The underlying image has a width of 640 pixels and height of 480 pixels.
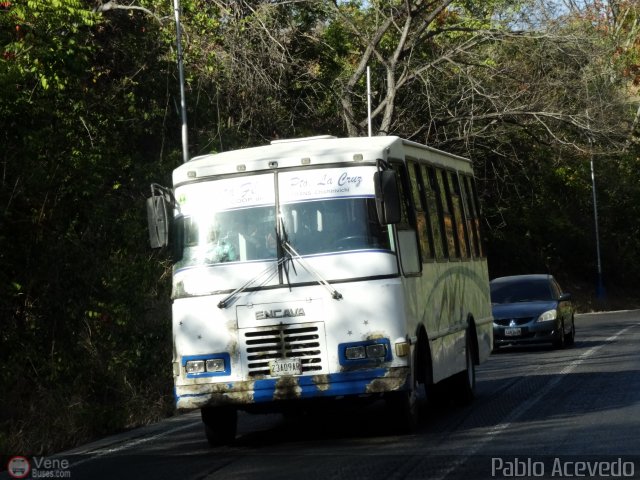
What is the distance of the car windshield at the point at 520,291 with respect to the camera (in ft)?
88.7

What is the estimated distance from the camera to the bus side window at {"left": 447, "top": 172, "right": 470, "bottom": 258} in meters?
16.3

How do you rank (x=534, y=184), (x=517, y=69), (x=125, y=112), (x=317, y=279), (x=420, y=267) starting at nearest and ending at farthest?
(x=317, y=279) → (x=420, y=267) → (x=125, y=112) → (x=517, y=69) → (x=534, y=184)

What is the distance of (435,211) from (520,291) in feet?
42.2

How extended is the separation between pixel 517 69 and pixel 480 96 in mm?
1217

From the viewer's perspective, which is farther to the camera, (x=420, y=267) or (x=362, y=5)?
(x=362, y=5)

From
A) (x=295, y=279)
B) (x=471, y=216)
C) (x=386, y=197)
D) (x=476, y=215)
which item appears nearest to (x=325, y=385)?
(x=295, y=279)

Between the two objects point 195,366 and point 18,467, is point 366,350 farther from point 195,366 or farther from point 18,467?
point 18,467

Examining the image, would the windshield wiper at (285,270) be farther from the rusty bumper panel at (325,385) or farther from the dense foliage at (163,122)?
the dense foliage at (163,122)

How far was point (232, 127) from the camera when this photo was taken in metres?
30.5

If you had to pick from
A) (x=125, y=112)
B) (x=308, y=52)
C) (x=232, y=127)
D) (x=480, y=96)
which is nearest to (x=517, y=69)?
(x=480, y=96)

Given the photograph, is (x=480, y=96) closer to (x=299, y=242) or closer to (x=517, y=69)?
(x=517, y=69)

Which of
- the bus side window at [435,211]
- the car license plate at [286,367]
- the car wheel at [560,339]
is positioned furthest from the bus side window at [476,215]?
the car wheel at [560,339]

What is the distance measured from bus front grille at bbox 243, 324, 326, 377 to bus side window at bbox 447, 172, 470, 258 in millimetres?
4493

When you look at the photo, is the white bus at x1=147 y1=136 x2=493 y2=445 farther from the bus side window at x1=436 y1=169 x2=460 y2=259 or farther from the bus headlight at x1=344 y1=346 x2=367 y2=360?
the bus side window at x1=436 y1=169 x2=460 y2=259
